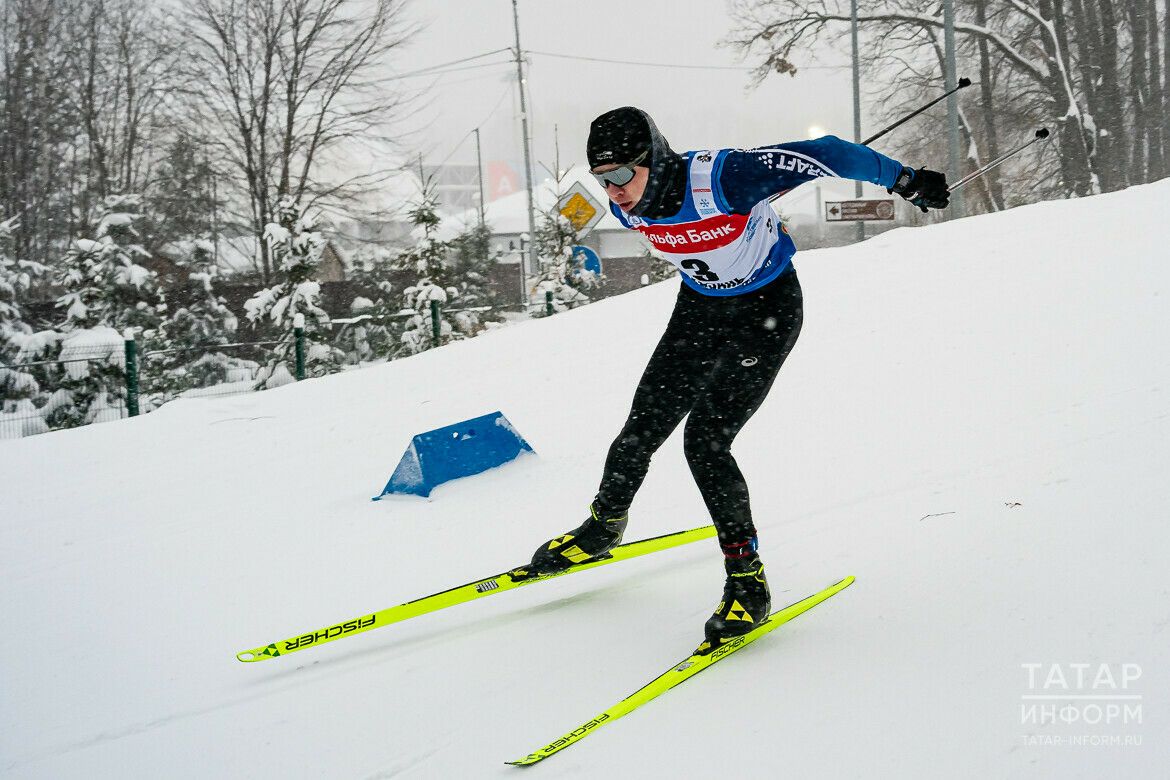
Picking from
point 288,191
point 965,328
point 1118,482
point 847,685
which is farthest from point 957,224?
point 288,191

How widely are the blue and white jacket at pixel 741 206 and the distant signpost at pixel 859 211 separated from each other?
11.1 meters

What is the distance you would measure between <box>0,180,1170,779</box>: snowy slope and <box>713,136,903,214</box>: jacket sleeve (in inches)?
54.8

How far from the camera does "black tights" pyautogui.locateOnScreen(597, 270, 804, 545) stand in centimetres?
266

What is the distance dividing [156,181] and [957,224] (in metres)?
17.8

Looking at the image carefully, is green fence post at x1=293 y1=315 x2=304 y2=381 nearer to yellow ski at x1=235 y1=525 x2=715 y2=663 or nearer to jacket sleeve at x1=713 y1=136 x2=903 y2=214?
yellow ski at x1=235 y1=525 x2=715 y2=663

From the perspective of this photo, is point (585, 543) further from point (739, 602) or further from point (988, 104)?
point (988, 104)

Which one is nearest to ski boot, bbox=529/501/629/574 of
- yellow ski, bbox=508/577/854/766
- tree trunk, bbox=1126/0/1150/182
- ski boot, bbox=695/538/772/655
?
ski boot, bbox=695/538/772/655

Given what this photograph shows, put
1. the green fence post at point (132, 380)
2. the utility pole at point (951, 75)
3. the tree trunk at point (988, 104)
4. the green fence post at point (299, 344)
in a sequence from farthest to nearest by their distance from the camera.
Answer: the tree trunk at point (988, 104), the utility pole at point (951, 75), the green fence post at point (299, 344), the green fence post at point (132, 380)

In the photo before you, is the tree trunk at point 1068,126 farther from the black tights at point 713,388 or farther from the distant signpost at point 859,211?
the black tights at point 713,388

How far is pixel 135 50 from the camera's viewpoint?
62.0 ft

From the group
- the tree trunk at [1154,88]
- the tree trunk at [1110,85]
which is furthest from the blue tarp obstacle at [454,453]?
the tree trunk at [1154,88]

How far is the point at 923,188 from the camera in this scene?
276 centimetres

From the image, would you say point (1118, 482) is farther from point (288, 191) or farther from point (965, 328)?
point (288, 191)

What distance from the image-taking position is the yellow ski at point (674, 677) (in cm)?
206
